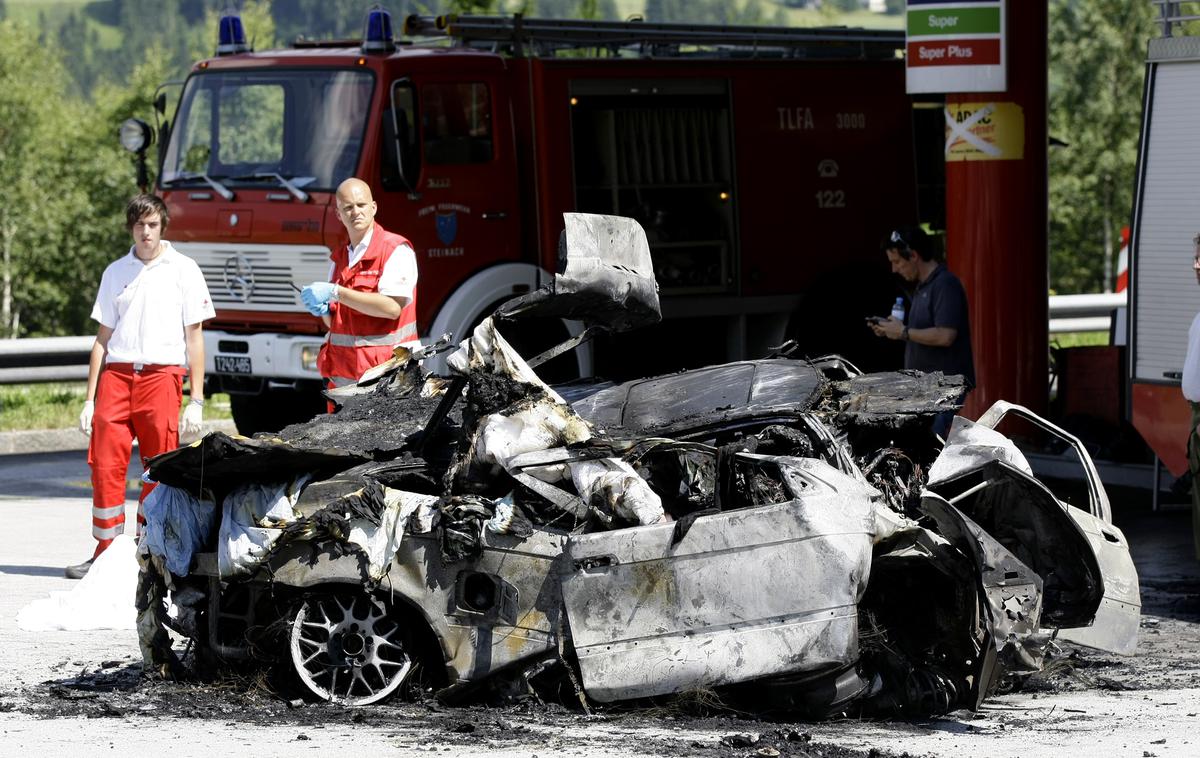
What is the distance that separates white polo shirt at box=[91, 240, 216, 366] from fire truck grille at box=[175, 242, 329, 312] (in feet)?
12.0

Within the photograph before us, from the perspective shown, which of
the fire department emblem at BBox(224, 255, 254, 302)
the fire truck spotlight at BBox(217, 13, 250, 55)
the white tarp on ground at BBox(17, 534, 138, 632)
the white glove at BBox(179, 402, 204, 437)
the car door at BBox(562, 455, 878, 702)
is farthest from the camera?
the fire truck spotlight at BBox(217, 13, 250, 55)

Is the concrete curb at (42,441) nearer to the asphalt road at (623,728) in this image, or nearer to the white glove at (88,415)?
the white glove at (88,415)

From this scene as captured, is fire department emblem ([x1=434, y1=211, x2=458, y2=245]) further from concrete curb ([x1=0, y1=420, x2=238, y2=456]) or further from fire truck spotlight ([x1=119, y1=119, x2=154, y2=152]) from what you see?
concrete curb ([x1=0, y1=420, x2=238, y2=456])

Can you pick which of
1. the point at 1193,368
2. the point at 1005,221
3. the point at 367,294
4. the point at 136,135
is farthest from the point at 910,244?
the point at 136,135

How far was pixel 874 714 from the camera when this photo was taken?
6230mm

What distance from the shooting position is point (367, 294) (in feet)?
28.0

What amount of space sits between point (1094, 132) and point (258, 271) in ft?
177

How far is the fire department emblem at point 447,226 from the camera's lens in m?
12.6

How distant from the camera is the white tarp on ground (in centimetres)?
788

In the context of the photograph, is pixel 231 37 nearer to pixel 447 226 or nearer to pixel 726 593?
pixel 447 226

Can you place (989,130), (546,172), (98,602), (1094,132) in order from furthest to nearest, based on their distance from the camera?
(1094,132) < (546,172) < (989,130) < (98,602)

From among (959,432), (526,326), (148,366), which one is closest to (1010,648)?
(959,432)

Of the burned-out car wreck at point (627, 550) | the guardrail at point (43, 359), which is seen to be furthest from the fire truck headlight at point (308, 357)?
the burned-out car wreck at point (627, 550)

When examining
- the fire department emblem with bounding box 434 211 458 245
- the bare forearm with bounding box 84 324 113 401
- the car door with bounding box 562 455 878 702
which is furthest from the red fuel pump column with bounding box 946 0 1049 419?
the car door with bounding box 562 455 878 702
